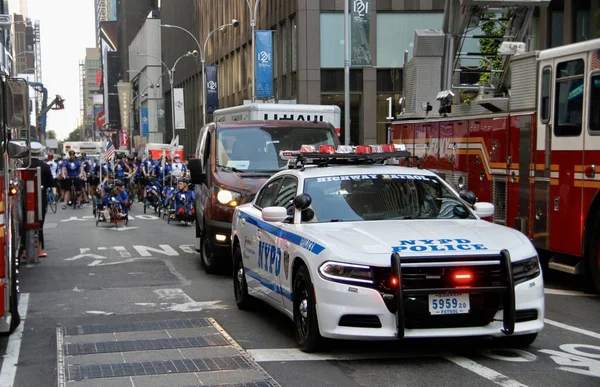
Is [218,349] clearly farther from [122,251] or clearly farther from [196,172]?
[122,251]

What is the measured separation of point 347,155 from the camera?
945cm

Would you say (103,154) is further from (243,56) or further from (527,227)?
(527,227)

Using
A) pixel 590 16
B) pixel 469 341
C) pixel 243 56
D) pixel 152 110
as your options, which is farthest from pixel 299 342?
pixel 152 110

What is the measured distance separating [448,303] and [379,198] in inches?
69.8

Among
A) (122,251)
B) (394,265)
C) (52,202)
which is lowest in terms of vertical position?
(52,202)

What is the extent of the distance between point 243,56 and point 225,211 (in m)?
46.5

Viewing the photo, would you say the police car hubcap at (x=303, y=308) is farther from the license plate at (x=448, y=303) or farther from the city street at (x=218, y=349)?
the license plate at (x=448, y=303)

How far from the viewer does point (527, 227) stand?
40.8 feet

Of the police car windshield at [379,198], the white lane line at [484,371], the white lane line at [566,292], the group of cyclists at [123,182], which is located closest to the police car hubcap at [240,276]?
the police car windshield at [379,198]

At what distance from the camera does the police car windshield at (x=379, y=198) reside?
8547 millimetres

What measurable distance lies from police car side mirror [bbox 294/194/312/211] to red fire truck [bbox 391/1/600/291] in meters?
4.28

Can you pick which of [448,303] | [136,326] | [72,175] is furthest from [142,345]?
[72,175]

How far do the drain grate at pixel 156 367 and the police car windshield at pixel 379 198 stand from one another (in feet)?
5.35

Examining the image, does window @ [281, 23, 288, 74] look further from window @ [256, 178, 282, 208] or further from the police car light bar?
the police car light bar
